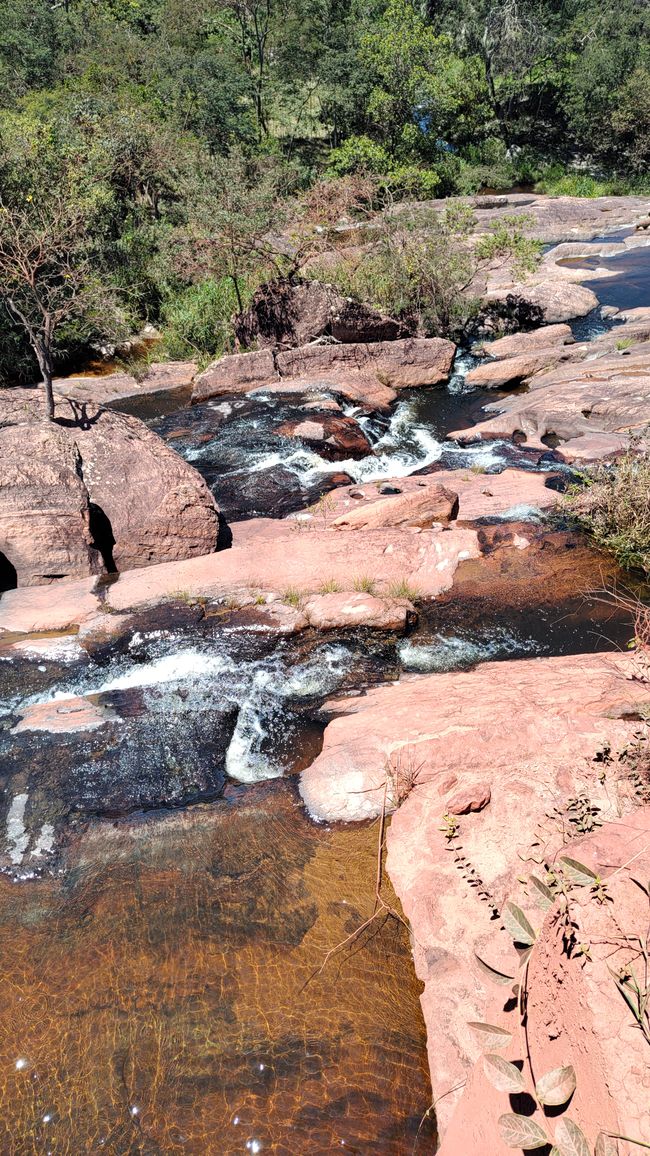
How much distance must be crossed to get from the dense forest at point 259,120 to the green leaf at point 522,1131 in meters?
14.2

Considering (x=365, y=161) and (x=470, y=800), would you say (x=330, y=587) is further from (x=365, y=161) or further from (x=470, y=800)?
(x=365, y=161)

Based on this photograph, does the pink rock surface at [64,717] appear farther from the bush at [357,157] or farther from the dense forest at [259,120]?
the bush at [357,157]

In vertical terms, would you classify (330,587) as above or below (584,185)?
below

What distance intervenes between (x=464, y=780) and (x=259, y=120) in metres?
33.2

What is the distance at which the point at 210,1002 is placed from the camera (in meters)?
3.33

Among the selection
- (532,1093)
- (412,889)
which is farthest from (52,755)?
(532,1093)

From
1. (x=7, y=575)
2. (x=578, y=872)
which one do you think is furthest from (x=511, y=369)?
(x=578, y=872)

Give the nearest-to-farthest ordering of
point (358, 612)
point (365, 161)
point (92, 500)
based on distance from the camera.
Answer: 1. point (358, 612)
2. point (92, 500)
3. point (365, 161)

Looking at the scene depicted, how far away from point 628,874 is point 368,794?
177cm

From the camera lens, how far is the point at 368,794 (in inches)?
171

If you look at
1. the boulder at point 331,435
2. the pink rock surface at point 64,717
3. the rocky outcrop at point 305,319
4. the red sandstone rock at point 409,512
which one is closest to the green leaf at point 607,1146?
the pink rock surface at point 64,717

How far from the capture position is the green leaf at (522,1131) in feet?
6.31

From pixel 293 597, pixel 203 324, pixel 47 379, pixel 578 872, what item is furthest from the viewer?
pixel 203 324

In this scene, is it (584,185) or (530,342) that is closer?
(530,342)
